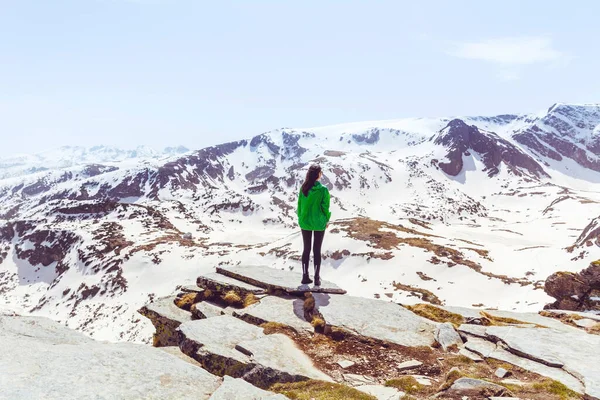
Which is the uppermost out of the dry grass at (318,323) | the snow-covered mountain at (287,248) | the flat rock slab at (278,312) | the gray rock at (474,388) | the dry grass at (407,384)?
the gray rock at (474,388)

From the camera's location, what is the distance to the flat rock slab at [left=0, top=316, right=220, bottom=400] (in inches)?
188

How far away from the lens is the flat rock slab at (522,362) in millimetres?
6234

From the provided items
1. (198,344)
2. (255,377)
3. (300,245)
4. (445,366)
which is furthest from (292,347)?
(300,245)

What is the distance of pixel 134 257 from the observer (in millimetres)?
55406

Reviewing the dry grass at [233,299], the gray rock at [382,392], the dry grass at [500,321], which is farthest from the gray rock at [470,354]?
the dry grass at [233,299]

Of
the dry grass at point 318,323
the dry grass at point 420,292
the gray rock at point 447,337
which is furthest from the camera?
the dry grass at point 420,292

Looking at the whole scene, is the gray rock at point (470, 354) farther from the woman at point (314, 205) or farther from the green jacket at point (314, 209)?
the green jacket at point (314, 209)

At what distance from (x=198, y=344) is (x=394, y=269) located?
128ft

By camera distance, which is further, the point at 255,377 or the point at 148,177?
the point at 148,177

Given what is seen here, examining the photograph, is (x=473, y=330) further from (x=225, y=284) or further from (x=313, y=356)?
(x=225, y=284)

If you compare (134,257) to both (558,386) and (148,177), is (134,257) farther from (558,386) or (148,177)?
(148,177)

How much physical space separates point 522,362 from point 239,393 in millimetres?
5743

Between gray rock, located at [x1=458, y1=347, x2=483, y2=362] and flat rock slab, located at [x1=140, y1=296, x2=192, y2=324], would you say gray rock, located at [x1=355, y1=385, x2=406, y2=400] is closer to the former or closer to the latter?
gray rock, located at [x1=458, y1=347, x2=483, y2=362]

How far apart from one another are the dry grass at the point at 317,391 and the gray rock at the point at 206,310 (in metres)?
4.75
